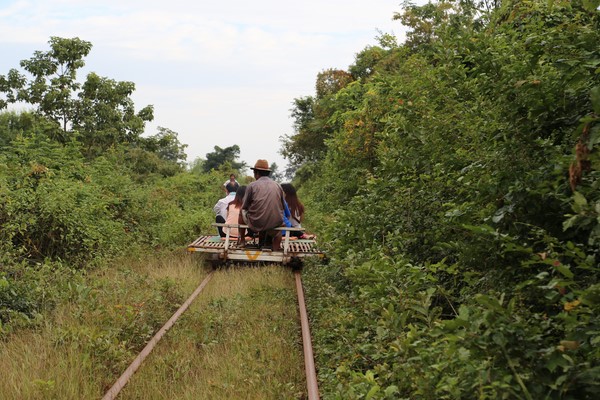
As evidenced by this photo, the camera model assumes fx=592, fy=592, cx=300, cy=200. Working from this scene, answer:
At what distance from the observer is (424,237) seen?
7051mm

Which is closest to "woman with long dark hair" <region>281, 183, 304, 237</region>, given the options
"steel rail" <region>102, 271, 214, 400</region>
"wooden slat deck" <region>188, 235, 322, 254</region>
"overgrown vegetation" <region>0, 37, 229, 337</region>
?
"wooden slat deck" <region>188, 235, 322, 254</region>

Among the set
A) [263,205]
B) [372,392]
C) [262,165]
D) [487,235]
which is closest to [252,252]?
[263,205]

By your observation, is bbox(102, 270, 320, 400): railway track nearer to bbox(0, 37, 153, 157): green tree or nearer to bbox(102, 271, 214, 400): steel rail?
bbox(102, 271, 214, 400): steel rail

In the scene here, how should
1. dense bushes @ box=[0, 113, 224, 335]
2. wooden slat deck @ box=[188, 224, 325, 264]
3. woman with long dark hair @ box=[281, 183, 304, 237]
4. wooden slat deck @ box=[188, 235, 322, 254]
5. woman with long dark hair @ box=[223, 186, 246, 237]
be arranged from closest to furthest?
dense bushes @ box=[0, 113, 224, 335], wooden slat deck @ box=[188, 224, 325, 264], wooden slat deck @ box=[188, 235, 322, 254], woman with long dark hair @ box=[281, 183, 304, 237], woman with long dark hair @ box=[223, 186, 246, 237]

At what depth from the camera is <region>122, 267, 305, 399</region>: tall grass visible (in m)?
4.84

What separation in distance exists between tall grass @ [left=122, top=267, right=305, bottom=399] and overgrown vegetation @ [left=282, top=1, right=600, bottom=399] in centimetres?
37

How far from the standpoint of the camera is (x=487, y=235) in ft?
14.1

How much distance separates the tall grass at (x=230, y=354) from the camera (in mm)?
4844

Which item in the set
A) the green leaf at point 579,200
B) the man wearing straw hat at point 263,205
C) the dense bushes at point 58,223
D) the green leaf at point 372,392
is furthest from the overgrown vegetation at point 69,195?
the green leaf at point 579,200

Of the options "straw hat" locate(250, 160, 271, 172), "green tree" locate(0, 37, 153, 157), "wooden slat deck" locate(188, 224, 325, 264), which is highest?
"green tree" locate(0, 37, 153, 157)

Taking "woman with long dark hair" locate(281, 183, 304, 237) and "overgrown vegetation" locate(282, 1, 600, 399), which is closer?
"overgrown vegetation" locate(282, 1, 600, 399)

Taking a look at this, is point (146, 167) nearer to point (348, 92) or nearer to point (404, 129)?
point (348, 92)

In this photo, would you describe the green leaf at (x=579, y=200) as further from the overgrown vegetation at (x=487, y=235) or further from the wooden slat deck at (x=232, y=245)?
the wooden slat deck at (x=232, y=245)

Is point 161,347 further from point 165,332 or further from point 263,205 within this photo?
point 263,205
